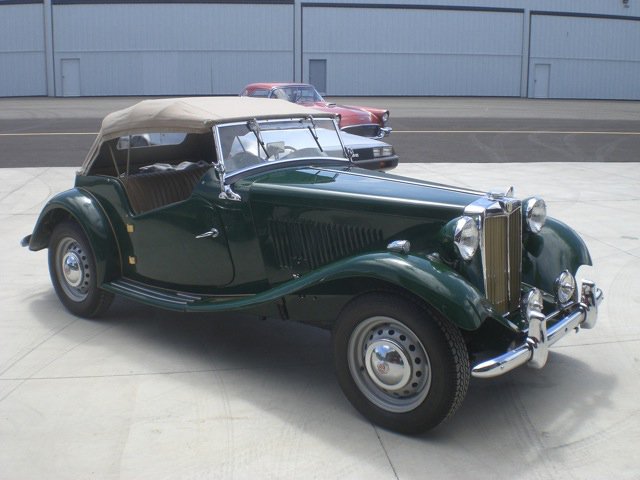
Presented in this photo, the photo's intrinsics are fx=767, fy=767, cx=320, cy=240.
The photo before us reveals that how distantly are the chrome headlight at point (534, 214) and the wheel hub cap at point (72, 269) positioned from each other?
321 cm

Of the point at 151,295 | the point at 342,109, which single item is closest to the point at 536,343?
the point at 151,295

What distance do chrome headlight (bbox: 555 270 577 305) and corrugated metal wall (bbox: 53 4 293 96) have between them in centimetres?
3627

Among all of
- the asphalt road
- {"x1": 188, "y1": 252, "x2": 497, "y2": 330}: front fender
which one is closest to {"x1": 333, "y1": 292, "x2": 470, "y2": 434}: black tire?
{"x1": 188, "y1": 252, "x2": 497, "y2": 330}: front fender

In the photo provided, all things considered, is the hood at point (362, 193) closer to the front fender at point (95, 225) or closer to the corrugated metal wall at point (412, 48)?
the front fender at point (95, 225)

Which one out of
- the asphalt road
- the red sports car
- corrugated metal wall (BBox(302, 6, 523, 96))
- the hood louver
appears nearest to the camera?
the hood louver

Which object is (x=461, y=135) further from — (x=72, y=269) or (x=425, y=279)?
(x=425, y=279)

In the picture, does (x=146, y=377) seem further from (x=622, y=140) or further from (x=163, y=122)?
(x=622, y=140)

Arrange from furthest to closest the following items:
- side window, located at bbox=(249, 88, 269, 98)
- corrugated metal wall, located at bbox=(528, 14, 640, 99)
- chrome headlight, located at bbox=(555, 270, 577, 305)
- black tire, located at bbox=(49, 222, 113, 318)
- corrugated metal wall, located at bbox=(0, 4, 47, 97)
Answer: corrugated metal wall, located at bbox=(528, 14, 640, 99) < corrugated metal wall, located at bbox=(0, 4, 47, 97) < side window, located at bbox=(249, 88, 269, 98) < black tire, located at bbox=(49, 222, 113, 318) < chrome headlight, located at bbox=(555, 270, 577, 305)

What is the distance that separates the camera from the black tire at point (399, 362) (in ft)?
12.3

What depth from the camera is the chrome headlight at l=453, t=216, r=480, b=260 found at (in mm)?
3939

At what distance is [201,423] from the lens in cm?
407

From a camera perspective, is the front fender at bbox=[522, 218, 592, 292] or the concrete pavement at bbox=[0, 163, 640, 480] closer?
the concrete pavement at bbox=[0, 163, 640, 480]

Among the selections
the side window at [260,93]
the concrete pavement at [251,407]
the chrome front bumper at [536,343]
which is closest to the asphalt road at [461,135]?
the side window at [260,93]

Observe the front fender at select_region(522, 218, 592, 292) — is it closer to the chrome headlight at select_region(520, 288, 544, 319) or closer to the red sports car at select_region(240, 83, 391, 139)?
the chrome headlight at select_region(520, 288, 544, 319)
